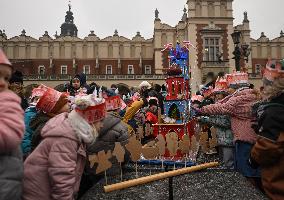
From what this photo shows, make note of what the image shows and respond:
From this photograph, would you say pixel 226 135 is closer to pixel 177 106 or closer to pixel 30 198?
pixel 177 106

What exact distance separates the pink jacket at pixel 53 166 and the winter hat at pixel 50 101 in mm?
1059

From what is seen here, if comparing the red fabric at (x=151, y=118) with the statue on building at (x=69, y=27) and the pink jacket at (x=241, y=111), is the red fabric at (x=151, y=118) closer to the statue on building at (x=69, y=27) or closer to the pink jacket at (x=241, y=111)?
the pink jacket at (x=241, y=111)

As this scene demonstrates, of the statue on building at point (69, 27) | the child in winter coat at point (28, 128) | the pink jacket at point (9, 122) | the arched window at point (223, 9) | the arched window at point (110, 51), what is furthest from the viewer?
the statue on building at point (69, 27)

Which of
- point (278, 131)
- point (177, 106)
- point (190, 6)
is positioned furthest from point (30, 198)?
point (190, 6)

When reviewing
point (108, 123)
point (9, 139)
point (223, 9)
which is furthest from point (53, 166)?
point (223, 9)

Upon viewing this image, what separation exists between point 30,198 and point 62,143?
45 cm

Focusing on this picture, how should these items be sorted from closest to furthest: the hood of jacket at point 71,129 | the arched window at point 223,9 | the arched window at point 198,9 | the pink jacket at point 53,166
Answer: the pink jacket at point 53,166, the hood of jacket at point 71,129, the arched window at point 198,9, the arched window at point 223,9

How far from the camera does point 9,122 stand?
71.7 inches

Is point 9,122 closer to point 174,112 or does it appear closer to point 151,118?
point 174,112

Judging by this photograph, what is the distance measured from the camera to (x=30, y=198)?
7.53 ft

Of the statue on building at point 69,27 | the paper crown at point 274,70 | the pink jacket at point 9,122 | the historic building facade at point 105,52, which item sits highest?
the statue on building at point 69,27

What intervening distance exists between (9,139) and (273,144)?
1823 mm

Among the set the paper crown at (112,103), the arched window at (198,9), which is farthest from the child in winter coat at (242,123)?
the arched window at (198,9)

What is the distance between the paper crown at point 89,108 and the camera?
99.4 inches
